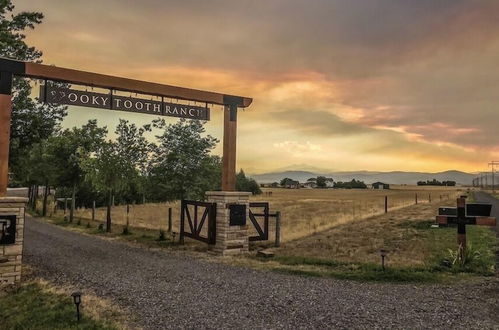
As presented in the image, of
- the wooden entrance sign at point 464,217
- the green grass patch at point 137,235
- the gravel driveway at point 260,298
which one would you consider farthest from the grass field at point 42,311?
the wooden entrance sign at point 464,217

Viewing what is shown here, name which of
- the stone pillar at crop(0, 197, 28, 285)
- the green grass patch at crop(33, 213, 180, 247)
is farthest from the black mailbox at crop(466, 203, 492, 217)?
the stone pillar at crop(0, 197, 28, 285)

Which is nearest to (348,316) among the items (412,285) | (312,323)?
(312,323)

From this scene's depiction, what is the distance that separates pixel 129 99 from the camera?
1276cm

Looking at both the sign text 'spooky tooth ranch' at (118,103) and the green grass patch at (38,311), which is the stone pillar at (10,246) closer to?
the green grass patch at (38,311)

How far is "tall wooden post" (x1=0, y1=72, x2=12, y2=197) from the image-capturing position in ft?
32.8

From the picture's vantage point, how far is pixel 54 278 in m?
9.96

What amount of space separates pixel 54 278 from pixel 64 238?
8.81 m

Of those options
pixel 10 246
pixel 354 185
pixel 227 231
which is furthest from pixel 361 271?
pixel 354 185

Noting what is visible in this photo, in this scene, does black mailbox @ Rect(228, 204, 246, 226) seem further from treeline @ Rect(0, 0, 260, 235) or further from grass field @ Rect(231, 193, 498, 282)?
treeline @ Rect(0, 0, 260, 235)

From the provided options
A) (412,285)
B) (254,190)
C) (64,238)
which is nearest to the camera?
(412,285)

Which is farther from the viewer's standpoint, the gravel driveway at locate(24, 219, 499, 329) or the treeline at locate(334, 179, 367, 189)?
the treeline at locate(334, 179, 367, 189)

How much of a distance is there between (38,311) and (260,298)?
14.3 ft

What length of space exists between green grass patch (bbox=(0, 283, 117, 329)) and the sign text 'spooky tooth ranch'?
5.62 meters

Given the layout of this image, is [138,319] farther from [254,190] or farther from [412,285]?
[254,190]
